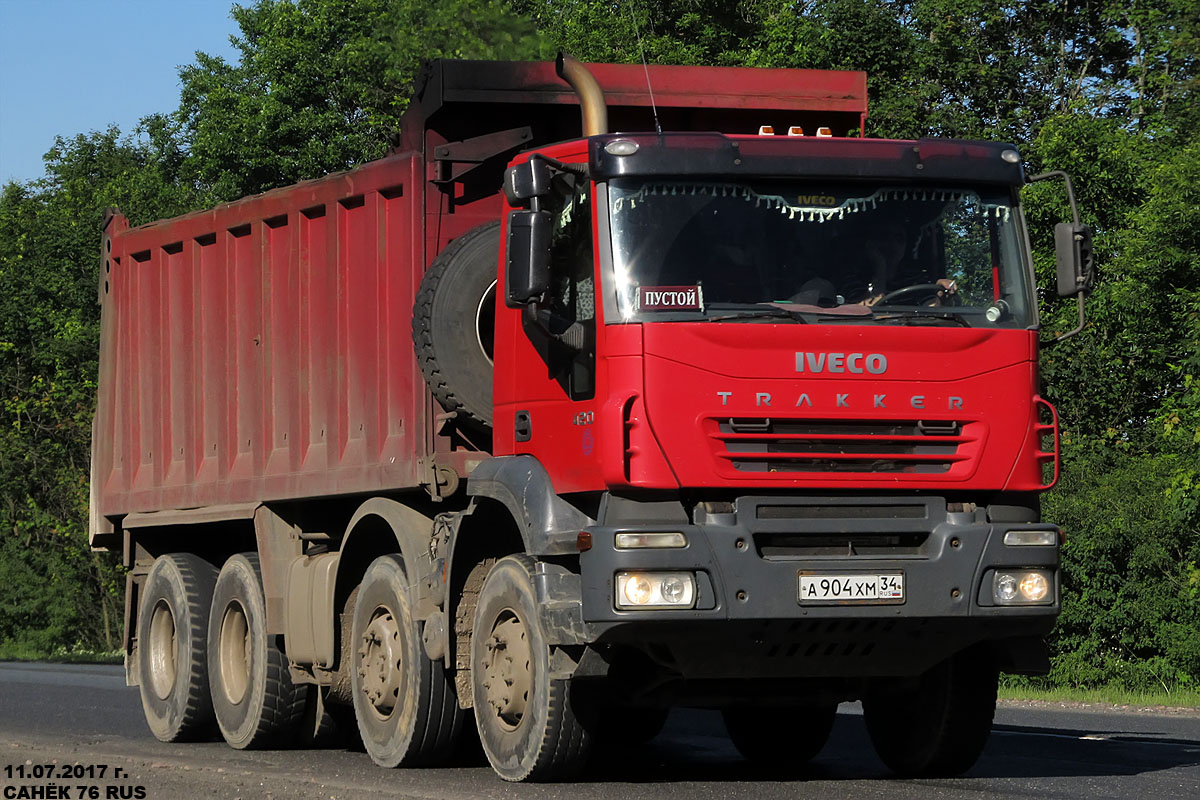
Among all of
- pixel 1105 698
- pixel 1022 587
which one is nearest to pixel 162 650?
pixel 1022 587

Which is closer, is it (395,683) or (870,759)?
(395,683)

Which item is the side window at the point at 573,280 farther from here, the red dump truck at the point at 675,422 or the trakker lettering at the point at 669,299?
the trakker lettering at the point at 669,299

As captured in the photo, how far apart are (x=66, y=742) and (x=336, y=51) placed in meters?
31.5

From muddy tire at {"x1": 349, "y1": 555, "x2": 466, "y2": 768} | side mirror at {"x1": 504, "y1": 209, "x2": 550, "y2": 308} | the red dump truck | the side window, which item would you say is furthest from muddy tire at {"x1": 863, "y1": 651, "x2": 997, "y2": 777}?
side mirror at {"x1": 504, "y1": 209, "x2": 550, "y2": 308}

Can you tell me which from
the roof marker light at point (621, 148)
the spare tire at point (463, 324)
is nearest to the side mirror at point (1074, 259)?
the roof marker light at point (621, 148)

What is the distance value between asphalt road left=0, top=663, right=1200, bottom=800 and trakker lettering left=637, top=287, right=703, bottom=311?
224cm

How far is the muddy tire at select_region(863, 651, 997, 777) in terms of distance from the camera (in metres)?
10.2

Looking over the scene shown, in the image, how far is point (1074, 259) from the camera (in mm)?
9578

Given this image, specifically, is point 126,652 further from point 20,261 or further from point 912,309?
point 20,261

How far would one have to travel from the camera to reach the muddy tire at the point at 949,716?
10242 mm

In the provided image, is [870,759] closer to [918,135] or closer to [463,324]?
[463,324]

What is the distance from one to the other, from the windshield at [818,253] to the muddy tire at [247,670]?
4988mm

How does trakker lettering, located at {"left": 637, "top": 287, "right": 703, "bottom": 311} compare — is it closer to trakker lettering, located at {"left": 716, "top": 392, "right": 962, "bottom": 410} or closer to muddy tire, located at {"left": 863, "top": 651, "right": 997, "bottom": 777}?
trakker lettering, located at {"left": 716, "top": 392, "right": 962, "bottom": 410}

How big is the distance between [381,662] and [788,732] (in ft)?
7.91
